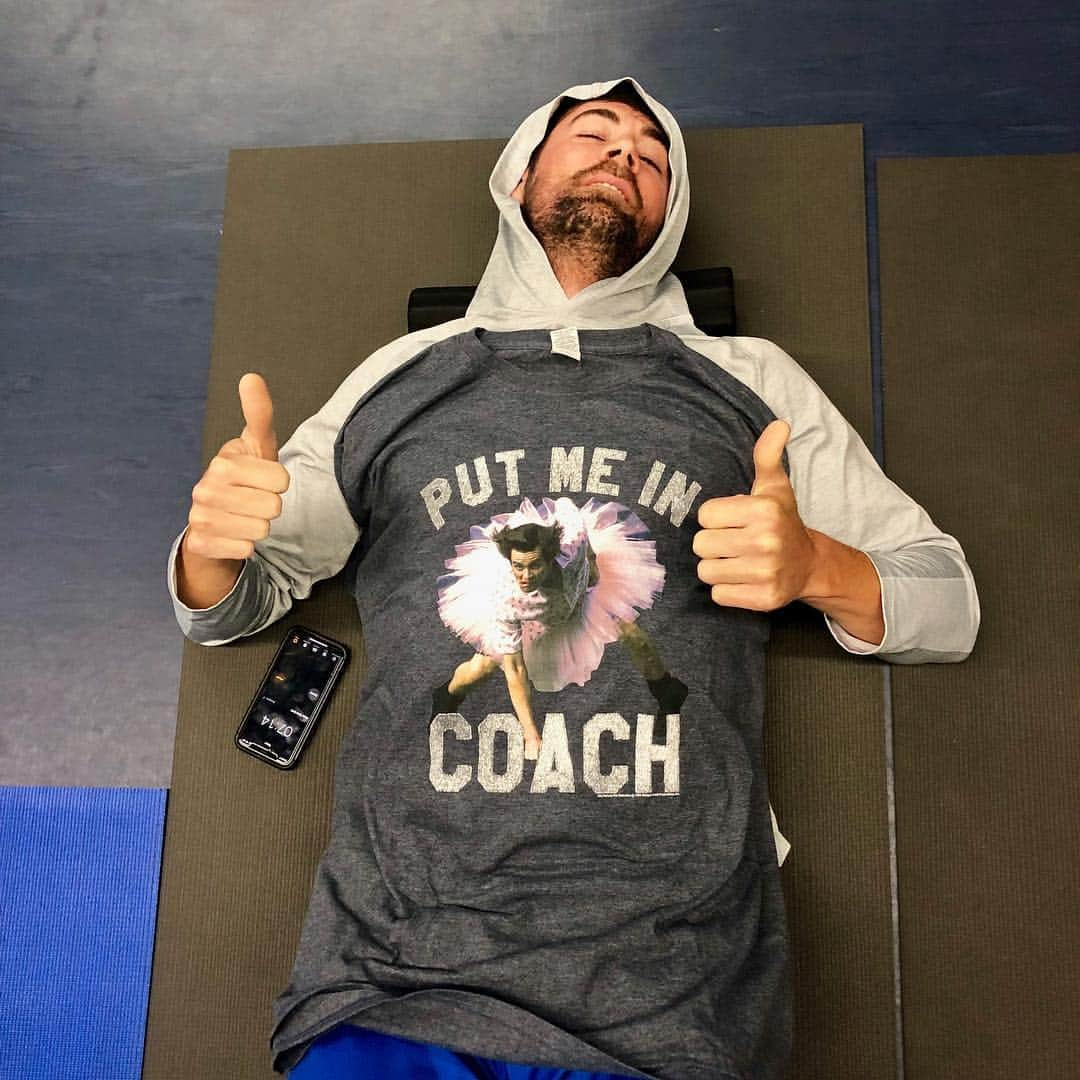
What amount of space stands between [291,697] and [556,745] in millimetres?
470

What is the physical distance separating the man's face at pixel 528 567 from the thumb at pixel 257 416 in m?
0.31

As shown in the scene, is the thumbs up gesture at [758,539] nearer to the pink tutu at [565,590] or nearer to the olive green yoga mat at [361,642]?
the pink tutu at [565,590]

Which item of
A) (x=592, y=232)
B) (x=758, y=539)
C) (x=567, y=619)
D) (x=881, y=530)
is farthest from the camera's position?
(x=592, y=232)

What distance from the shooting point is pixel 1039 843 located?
132 centimetres

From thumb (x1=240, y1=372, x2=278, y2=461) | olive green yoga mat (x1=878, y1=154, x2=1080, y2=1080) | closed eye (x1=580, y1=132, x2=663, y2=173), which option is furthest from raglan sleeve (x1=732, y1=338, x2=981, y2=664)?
thumb (x1=240, y1=372, x2=278, y2=461)

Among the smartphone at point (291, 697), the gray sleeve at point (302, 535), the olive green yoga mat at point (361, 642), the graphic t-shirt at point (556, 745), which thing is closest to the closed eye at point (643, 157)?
the olive green yoga mat at point (361, 642)

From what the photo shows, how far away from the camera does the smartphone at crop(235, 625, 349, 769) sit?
55.6 inches

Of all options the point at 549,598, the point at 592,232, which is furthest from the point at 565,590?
the point at 592,232

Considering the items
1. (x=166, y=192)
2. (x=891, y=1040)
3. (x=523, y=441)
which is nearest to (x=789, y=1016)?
(x=891, y=1040)

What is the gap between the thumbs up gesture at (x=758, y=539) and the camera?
1054 mm

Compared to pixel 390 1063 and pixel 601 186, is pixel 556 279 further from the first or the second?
pixel 390 1063

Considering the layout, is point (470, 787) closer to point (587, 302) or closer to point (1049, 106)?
point (587, 302)

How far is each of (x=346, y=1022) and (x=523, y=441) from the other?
0.70 m

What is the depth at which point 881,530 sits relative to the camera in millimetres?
1286
